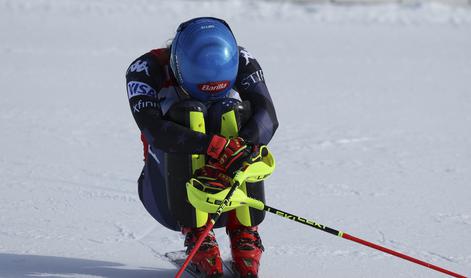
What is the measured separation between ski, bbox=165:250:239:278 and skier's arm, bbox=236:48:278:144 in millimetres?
600

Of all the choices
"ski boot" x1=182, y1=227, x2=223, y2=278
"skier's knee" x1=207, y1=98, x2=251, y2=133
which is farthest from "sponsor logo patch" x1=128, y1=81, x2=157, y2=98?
"ski boot" x1=182, y1=227, x2=223, y2=278

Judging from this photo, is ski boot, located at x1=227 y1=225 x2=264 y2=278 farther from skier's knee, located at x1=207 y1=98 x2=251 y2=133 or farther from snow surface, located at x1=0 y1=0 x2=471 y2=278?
skier's knee, located at x1=207 y1=98 x2=251 y2=133

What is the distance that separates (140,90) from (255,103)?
507 millimetres

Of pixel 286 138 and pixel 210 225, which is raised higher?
pixel 210 225

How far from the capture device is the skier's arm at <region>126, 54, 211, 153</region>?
3.10 metres

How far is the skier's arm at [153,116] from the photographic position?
3098 millimetres

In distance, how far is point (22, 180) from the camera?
491 cm

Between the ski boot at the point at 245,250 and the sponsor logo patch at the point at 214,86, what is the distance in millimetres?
597

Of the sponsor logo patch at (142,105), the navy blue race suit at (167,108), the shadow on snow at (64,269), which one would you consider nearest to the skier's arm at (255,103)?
the navy blue race suit at (167,108)

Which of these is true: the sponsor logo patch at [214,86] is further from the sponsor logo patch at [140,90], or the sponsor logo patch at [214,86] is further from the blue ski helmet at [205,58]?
the sponsor logo patch at [140,90]

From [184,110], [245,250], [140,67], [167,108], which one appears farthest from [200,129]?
[245,250]

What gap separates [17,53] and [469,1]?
8.23 metres

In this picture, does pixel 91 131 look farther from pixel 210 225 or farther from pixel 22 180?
pixel 210 225

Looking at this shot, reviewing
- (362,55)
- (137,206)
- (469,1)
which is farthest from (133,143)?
(469,1)
